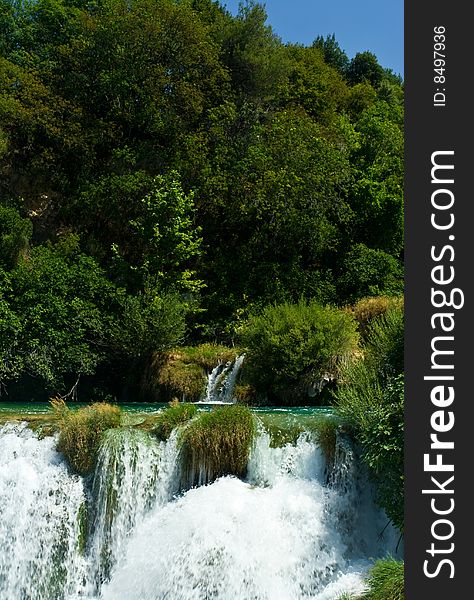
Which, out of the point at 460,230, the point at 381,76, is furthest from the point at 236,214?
the point at 381,76

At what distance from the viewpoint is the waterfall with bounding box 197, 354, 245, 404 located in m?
20.9

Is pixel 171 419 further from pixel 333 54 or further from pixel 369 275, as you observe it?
pixel 333 54

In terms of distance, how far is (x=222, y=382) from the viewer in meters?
21.1

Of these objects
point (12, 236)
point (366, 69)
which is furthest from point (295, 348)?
point (366, 69)

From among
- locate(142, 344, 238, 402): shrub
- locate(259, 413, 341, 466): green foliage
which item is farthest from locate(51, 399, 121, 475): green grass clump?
locate(142, 344, 238, 402): shrub

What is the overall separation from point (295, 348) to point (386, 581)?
891 centimetres

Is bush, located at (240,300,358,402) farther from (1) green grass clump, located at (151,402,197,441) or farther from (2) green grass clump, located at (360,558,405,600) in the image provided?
(2) green grass clump, located at (360,558,405,600)

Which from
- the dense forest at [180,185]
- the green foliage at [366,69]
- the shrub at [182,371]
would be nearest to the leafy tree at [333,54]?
the green foliage at [366,69]

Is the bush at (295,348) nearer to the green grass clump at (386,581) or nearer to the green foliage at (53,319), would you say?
the green foliage at (53,319)

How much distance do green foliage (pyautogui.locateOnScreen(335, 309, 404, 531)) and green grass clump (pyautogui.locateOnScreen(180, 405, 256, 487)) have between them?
1681 mm

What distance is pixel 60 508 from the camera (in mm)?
13078

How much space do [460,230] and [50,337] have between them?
16790 millimetres

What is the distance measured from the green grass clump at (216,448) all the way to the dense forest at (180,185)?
35.3 feet

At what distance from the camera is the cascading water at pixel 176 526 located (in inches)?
461
